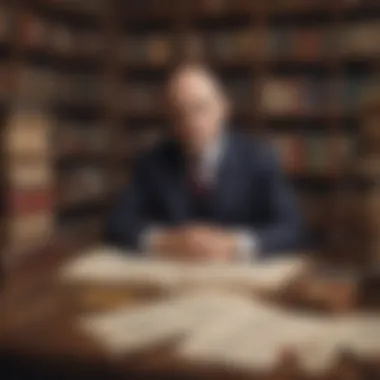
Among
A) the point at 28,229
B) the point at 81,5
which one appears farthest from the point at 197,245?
Answer: the point at 81,5

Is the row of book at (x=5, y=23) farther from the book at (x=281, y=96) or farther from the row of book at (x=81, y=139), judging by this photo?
the book at (x=281, y=96)

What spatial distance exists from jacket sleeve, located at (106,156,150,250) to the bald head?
0.48 feet

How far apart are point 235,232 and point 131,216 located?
0.26 meters

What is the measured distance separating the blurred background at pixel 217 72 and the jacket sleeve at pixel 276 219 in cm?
121

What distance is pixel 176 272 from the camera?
4.96 ft

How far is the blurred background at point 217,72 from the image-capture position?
11.0ft

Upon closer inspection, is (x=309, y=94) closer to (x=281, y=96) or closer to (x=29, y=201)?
(x=281, y=96)

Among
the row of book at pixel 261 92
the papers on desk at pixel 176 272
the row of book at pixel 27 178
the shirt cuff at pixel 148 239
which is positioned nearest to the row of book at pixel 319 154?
the row of book at pixel 261 92

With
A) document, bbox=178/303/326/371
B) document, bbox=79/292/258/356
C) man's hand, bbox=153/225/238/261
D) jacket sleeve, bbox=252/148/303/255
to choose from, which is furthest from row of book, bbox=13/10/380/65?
document, bbox=178/303/326/371

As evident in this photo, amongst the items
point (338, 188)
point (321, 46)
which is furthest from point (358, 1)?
point (338, 188)

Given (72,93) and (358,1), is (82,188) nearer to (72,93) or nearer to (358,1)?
(72,93)

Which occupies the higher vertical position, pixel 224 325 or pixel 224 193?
pixel 224 193

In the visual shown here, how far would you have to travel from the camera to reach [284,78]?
3.54m

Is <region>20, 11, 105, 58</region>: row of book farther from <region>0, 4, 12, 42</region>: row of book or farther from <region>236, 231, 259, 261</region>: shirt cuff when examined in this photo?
<region>236, 231, 259, 261</region>: shirt cuff
